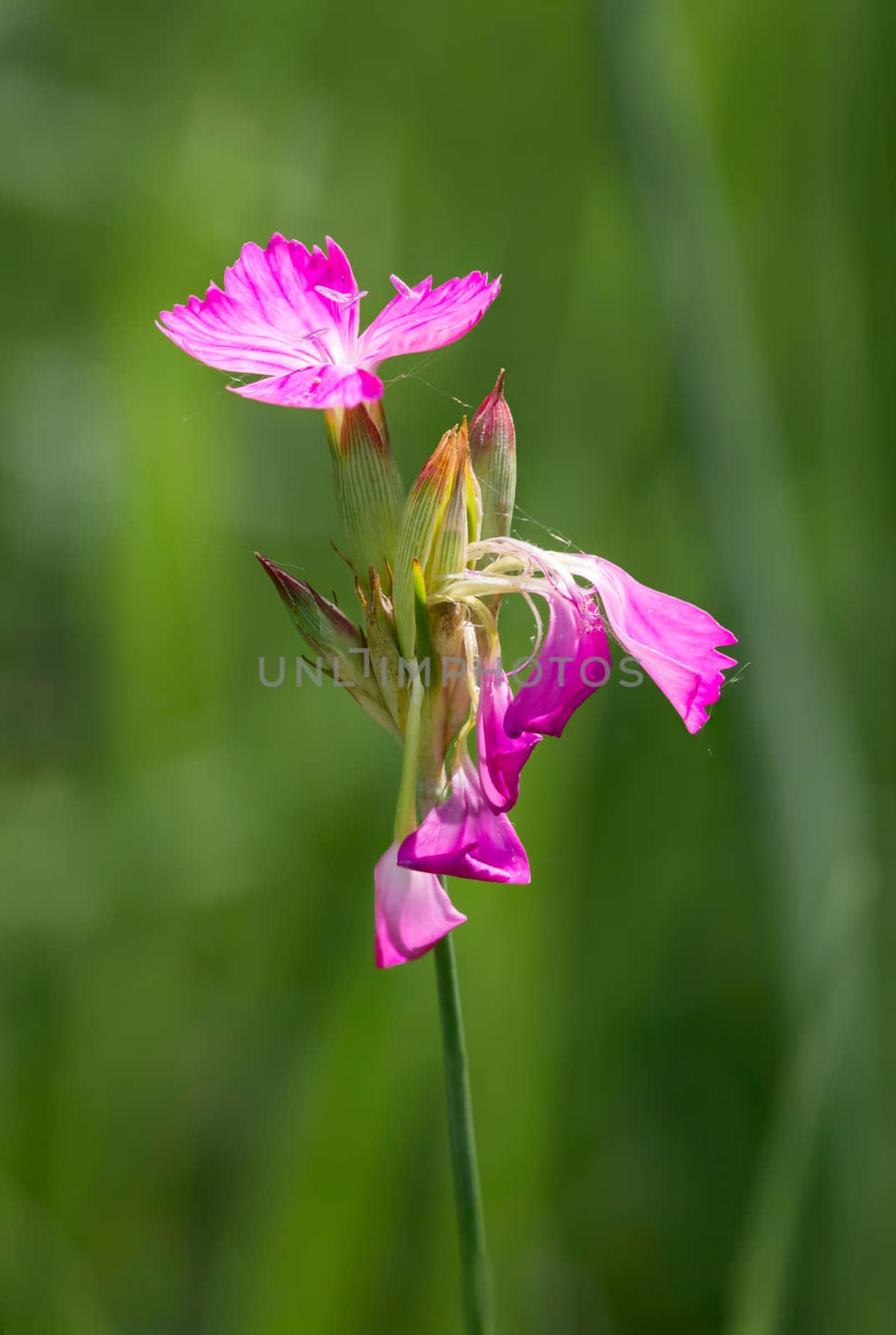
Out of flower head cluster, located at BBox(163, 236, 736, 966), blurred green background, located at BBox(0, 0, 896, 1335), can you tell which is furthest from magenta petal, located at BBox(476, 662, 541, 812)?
blurred green background, located at BBox(0, 0, 896, 1335)

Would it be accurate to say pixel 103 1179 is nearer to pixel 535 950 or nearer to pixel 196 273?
pixel 535 950

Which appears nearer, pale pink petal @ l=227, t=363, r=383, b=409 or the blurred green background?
pale pink petal @ l=227, t=363, r=383, b=409

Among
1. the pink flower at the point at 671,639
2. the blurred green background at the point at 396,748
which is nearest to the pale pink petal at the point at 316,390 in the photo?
the pink flower at the point at 671,639

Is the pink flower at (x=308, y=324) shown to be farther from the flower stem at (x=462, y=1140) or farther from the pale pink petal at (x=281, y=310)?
the flower stem at (x=462, y=1140)

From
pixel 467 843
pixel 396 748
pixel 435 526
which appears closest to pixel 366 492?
pixel 435 526

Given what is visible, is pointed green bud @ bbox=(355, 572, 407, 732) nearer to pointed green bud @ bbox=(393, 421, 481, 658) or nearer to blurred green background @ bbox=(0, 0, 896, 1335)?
pointed green bud @ bbox=(393, 421, 481, 658)

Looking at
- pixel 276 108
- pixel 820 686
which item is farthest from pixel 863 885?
pixel 276 108
